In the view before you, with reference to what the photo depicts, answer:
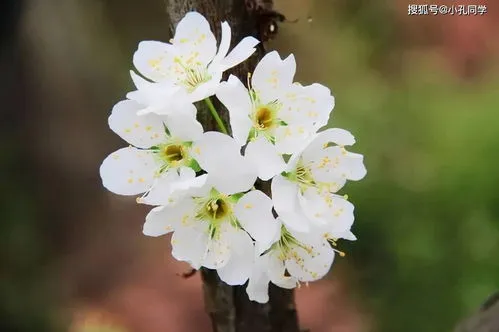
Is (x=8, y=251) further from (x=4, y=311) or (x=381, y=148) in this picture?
(x=381, y=148)

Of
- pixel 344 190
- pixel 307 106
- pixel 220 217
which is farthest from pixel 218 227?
pixel 344 190

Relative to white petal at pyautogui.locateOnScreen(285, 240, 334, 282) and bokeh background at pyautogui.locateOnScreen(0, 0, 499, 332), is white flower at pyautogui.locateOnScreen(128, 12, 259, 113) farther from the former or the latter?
bokeh background at pyautogui.locateOnScreen(0, 0, 499, 332)

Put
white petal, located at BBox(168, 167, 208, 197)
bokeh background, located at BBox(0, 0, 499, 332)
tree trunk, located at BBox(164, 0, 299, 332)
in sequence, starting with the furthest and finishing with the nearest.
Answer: bokeh background, located at BBox(0, 0, 499, 332), tree trunk, located at BBox(164, 0, 299, 332), white petal, located at BBox(168, 167, 208, 197)

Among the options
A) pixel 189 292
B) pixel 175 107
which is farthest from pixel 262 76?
pixel 189 292

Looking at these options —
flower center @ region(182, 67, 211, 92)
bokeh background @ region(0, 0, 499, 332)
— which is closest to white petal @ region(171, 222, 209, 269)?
flower center @ region(182, 67, 211, 92)

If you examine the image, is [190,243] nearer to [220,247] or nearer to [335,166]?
[220,247]

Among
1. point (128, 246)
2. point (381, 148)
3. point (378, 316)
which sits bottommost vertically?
point (378, 316)
